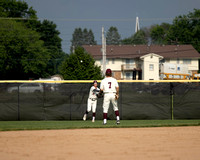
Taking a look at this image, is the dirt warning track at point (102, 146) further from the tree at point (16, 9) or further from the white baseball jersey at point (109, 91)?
the tree at point (16, 9)

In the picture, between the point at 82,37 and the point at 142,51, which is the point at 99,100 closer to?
the point at 142,51

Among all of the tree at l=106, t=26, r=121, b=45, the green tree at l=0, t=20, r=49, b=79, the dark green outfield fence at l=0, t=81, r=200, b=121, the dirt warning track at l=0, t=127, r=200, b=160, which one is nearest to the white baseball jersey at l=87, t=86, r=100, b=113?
the dark green outfield fence at l=0, t=81, r=200, b=121

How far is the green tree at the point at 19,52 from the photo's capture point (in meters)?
59.6

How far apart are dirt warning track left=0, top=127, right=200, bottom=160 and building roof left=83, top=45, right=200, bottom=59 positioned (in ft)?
196

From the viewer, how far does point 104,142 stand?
830 centimetres

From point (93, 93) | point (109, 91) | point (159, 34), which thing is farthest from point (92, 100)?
point (159, 34)

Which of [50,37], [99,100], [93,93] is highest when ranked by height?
[50,37]

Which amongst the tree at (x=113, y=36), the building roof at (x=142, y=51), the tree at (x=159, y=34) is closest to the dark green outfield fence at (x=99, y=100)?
the building roof at (x=142, y=51)

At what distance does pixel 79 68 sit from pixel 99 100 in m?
22.9

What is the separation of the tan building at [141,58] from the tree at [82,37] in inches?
2820

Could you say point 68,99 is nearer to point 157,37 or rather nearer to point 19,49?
point 19,49

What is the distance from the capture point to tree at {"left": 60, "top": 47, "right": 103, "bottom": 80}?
128 ft

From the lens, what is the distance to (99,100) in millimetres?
16234

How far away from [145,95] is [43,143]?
860 centimetres
